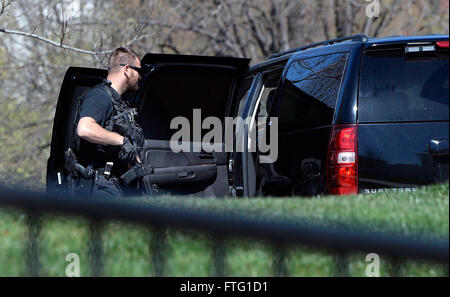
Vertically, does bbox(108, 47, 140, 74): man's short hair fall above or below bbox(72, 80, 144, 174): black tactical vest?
above

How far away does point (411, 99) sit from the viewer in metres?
4.97

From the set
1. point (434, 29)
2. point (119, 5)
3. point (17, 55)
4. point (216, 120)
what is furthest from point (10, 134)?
point (216, 120)

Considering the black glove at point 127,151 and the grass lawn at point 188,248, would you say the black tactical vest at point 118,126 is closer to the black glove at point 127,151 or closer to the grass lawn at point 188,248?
the black glove at point 127,151

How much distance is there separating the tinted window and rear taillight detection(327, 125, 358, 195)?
2.25 m

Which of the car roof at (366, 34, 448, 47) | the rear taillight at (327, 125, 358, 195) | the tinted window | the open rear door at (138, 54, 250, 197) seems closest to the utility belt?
the open rear door at (138, 54, 250, 197)

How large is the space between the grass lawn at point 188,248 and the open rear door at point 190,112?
178 inches

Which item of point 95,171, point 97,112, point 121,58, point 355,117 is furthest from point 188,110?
point 355,117

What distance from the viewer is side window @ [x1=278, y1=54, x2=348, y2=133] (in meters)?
5.26

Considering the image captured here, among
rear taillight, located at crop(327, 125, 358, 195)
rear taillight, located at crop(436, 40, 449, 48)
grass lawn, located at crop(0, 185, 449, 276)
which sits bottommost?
grass lawn, located at crop(0, 185, 449, 276)

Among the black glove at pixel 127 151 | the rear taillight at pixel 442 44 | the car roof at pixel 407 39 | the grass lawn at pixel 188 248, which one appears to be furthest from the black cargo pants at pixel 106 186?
the grass lawn at pixel 188 248

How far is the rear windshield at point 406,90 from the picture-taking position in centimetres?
493

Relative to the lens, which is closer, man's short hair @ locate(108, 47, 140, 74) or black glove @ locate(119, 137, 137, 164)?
black glove @ locate(119, 137, 137, 164)

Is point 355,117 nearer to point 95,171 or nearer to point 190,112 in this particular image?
point 95,171

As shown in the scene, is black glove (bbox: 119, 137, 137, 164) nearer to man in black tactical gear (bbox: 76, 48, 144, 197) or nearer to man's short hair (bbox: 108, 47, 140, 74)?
man in black tactical gear (bbox: 76, 48, 144, 197)
